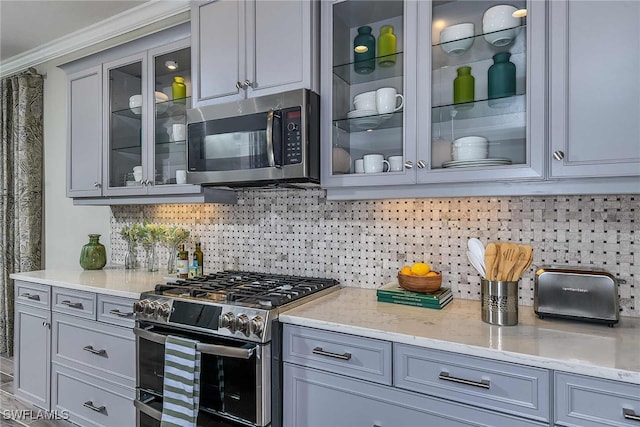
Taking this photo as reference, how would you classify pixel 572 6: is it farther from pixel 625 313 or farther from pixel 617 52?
pixel 625 313

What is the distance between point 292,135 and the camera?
1.77 meters

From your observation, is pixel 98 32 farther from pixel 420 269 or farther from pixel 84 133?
pixel 420 269

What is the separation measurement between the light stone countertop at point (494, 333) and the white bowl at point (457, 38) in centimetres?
109

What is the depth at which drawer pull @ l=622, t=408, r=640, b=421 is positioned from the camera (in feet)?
3.33

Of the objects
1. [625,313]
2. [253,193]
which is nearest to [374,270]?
[253,193]

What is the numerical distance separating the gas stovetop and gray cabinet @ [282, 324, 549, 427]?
133 mm

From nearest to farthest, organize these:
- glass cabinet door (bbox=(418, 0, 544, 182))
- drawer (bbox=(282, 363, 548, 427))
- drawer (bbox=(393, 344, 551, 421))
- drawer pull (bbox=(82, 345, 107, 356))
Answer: drawer (bbox=(393, 344, 551, 421))
drawer (bbox=(282, 363, 548, 427))
glass cabinet door (bbox=(418, 0, 544, 182))
drawer pull (bbox=(82, 345, 107, 356))

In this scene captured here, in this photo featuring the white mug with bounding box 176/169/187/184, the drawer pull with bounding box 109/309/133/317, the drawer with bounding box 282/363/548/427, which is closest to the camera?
the drawer with bounding box 282/363/548/427

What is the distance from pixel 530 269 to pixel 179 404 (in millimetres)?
1633

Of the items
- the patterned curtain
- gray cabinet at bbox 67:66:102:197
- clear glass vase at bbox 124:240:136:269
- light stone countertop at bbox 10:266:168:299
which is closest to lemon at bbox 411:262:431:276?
light stone countertop at bbox 10:266:168:299

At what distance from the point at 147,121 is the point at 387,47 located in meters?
1.56

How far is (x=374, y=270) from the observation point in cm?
205

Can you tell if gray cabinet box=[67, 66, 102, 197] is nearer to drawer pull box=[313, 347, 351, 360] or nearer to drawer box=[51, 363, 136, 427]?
drawer box=[51, 363, 136, 427]

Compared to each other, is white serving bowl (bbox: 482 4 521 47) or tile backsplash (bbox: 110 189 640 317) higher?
white serving bowl (bbox: 482 4 521 47)
